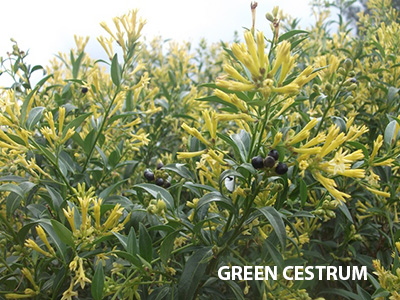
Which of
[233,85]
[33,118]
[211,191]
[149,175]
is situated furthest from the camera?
[149,175]

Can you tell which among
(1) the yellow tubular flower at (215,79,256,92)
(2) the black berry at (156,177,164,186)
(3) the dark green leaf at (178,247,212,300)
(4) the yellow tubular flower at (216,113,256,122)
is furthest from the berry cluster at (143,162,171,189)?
(1) the yellow tubular flower at (215,79,256,92)

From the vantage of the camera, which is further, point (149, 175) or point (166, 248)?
point (149, 175)

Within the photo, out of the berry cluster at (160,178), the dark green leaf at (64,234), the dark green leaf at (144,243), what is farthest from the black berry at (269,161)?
the dark green leaf at (64,234)

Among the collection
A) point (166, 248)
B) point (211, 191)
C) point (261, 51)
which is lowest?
point (166, 248)

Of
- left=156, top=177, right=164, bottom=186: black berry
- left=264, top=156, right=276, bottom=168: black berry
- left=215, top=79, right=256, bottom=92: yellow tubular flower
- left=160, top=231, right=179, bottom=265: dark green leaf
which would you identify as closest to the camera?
left=215, top=79, right=256, bottom=92: yellow tubular flower

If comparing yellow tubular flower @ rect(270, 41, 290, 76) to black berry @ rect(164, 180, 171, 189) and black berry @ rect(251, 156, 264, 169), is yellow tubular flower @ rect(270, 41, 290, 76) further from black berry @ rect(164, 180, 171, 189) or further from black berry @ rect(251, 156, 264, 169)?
black berry @ rect(164, 180, 171, 189)

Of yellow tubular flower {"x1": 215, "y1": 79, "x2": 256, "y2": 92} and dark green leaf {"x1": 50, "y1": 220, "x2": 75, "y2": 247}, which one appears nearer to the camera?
yellow tubular flower {"x1": 215, "y1": 79, "x2": 256, "y2": 92}

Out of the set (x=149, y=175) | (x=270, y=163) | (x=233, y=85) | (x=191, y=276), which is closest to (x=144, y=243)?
(x=191, y=276)

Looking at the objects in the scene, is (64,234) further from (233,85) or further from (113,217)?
(233,85)

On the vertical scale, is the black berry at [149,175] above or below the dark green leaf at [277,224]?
above

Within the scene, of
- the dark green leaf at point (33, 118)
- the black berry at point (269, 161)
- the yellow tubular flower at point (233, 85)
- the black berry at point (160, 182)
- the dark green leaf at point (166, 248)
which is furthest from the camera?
the black berry at point (160, 182)

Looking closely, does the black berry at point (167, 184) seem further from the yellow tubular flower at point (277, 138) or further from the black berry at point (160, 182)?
the yellow tubular flower at point (277, 138)

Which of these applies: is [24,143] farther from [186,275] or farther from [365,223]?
[365,223]

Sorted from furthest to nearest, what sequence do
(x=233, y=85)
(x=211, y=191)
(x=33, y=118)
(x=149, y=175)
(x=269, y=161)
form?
(x=149, y=175) → (x=33, y=118) → (x=211, y=191) → (x=269, y=161) → (x=233, y=85)
